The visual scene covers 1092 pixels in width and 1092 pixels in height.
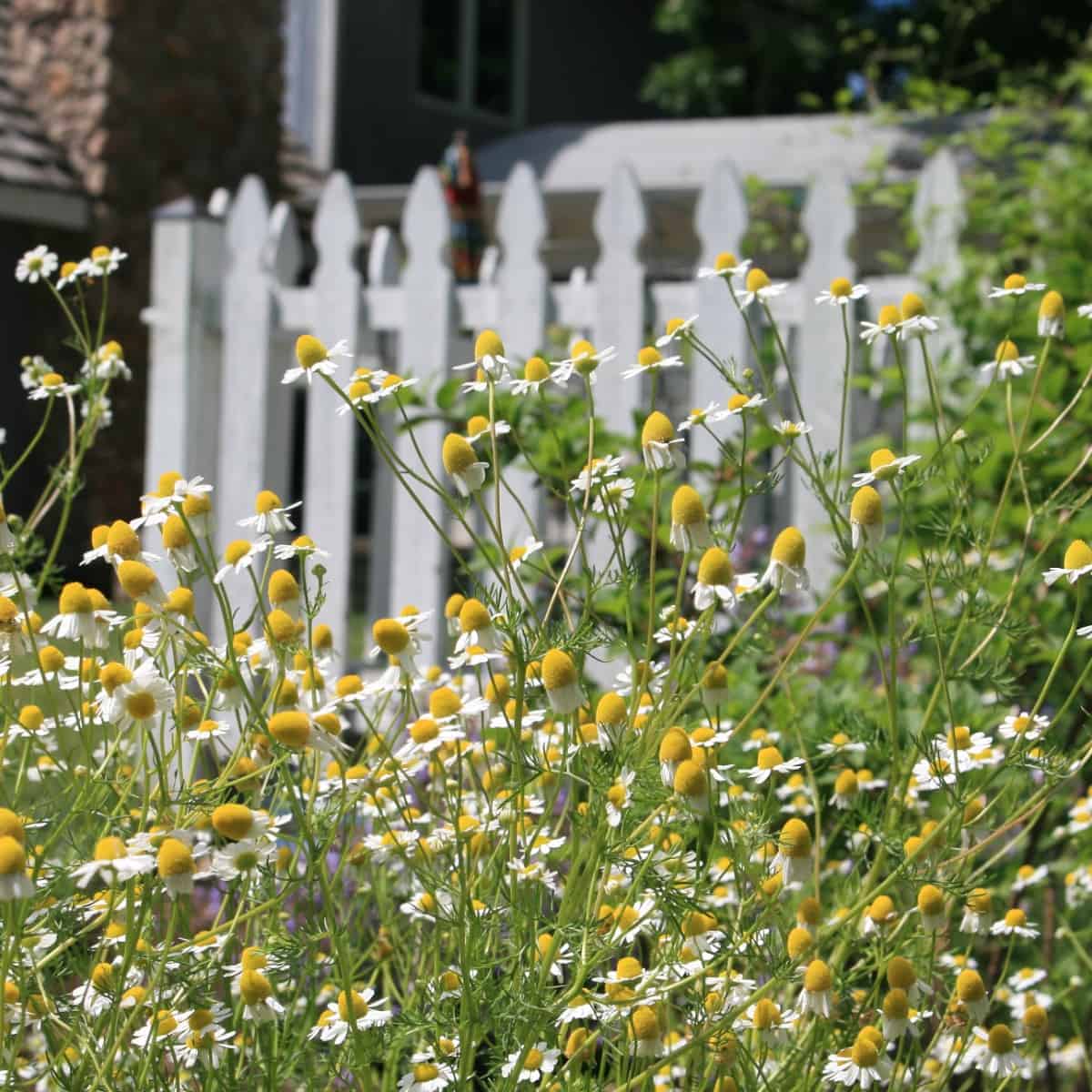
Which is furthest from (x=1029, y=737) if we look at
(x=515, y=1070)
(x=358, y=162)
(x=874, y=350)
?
(x=358, y=162)

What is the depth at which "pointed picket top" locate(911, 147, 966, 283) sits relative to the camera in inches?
131

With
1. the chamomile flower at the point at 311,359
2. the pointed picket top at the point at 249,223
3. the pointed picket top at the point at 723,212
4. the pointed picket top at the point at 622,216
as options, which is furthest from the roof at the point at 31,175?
the chamomile flower at the point at 311,359

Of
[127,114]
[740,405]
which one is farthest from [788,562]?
[127,114]

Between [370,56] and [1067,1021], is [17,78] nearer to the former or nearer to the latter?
[370,56]

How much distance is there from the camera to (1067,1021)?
2.43m

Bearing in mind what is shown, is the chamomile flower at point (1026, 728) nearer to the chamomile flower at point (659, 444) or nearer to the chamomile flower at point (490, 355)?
the chamomile flower at point (659, 444)

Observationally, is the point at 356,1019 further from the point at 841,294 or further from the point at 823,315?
the point at 823,315

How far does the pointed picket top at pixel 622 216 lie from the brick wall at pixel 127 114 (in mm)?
4944

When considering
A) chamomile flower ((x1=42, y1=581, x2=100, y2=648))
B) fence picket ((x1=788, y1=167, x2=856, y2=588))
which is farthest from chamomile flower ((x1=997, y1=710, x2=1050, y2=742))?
fence picket ((x1=788, y1=167, x2=856, y2=588))

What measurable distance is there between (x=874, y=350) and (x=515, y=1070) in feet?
8.02

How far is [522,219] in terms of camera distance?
3.54 metres

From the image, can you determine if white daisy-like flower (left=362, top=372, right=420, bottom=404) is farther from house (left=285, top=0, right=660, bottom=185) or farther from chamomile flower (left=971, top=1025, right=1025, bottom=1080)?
house (left=285, top=0, right=660, bottom=185)

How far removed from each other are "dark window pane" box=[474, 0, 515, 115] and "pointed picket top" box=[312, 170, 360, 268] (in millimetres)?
9096

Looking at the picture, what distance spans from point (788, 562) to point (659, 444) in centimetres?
16
